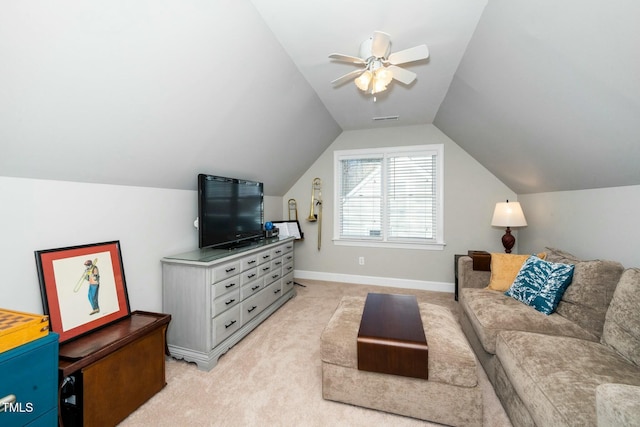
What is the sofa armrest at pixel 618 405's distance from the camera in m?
0.84

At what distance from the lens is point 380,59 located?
6.63 ft

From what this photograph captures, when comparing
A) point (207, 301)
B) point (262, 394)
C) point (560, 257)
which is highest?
point (560, 257)

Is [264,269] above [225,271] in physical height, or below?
below

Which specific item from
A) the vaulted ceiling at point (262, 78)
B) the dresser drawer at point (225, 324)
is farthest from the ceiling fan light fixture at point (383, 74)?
the dresser drawer at point (225, 324)

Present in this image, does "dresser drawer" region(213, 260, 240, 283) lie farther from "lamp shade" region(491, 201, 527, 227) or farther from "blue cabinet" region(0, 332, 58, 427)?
"lamp shade" region(491, 201, 527, 227)

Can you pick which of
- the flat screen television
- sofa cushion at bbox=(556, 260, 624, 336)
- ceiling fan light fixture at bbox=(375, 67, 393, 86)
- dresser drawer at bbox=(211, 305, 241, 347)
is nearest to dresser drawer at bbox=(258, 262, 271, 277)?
the flat screen television

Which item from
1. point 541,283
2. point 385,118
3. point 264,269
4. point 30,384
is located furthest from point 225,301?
point 385,118

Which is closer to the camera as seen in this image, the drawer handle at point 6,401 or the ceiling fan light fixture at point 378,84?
the drawer handle at point 6,401

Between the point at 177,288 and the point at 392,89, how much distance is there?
2.97 metres

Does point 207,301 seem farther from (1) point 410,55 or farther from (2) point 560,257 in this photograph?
(2) point 560,257

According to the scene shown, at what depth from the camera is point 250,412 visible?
1.67 metres

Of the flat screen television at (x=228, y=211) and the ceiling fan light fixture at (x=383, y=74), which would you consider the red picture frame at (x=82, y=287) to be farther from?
the ceiling fan light fixture at (x=383, y=74)

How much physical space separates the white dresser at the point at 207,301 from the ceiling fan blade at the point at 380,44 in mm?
2063

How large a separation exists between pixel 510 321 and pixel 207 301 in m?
2.32
